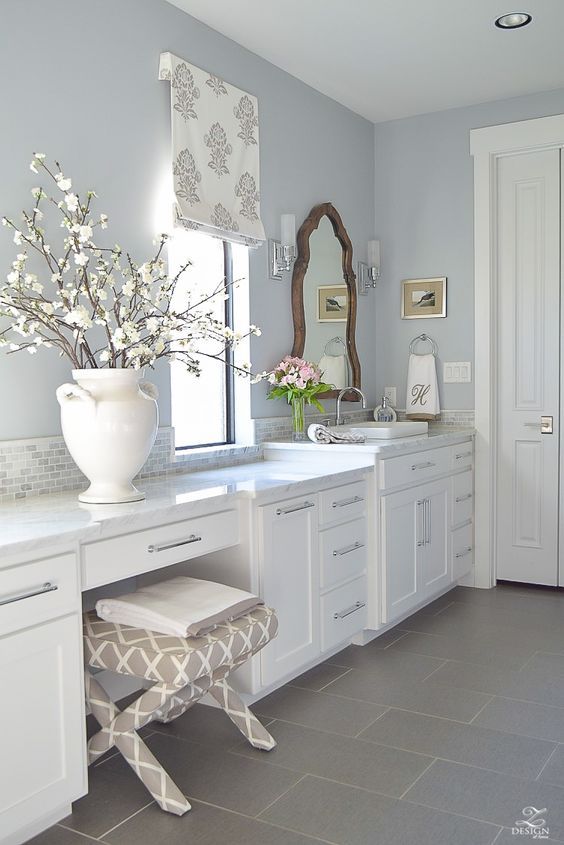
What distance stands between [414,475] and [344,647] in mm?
830

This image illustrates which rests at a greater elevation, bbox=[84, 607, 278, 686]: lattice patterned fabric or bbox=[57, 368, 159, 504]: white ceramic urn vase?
bbox=[57, 368, 159, 504]: white ceramic urn vase

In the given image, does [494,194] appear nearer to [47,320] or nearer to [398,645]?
[398,645]

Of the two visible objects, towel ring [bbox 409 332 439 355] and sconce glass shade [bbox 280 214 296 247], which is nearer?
→ sconce glass shade [bbox 280 214 296 247]

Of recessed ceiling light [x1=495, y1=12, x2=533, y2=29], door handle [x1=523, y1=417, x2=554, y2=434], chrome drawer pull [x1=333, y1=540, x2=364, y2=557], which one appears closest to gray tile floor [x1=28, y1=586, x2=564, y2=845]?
chrome drawer pull [x1=333, y1=540, x2=364, y2=557]

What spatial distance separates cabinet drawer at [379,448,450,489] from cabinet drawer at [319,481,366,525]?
0.42 ft

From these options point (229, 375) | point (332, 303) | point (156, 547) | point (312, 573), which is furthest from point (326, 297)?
point (156, 547)

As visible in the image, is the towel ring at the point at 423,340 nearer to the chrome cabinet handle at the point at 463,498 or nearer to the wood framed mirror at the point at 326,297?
the wood framed mirror at the point at 326,297

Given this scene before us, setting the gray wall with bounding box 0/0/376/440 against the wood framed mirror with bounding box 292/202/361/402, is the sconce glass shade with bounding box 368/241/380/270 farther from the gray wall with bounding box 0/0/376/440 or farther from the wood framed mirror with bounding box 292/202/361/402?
the gray wall with bounding box 0/0/376/440

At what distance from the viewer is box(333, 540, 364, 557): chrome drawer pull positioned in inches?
126

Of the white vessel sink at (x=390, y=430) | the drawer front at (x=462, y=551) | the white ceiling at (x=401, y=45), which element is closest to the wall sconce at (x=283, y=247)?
the white ceiling at (x=401, y=45)

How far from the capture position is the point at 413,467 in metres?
3.74

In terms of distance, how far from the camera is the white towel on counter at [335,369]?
4.26m

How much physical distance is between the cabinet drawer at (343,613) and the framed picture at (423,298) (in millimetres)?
1819

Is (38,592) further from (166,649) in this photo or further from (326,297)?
(326,297)
